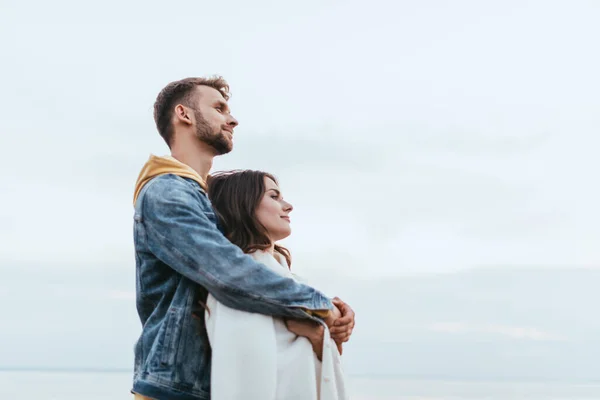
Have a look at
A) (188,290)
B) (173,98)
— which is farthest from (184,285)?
(173,98)

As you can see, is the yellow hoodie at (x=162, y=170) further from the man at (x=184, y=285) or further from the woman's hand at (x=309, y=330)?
the woman's hand at (x=309, y=330)

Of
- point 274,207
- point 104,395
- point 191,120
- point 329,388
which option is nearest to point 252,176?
point 274,207

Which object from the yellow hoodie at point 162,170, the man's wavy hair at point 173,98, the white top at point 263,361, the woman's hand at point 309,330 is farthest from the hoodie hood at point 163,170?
the woman's hand at point 309,330

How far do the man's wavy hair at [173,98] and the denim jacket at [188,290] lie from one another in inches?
17.7

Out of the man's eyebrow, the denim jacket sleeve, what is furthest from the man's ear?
the denim jacket sleeve

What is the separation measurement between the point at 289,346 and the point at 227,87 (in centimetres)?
122

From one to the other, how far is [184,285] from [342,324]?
1.92 feet

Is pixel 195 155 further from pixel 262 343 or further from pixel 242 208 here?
pixel 262 343

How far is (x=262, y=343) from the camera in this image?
2773mm

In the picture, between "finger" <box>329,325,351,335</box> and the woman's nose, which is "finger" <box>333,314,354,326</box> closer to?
"finger" <box>329,325,351,335</box>

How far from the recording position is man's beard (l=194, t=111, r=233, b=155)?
3.28 m

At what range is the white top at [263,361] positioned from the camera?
2.74 metres

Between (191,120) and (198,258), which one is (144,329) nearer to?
(198,258)

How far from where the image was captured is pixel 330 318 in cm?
290
